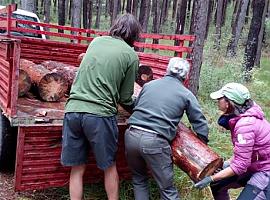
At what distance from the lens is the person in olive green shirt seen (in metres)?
3.97

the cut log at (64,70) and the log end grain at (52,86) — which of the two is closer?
the log end grain at (52,86)

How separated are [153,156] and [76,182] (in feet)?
2.97

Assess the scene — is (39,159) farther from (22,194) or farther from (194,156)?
(194,156)

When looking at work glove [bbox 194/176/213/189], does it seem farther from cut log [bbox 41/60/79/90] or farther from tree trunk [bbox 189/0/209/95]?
tree trunk [bbox 189/0/209/95]

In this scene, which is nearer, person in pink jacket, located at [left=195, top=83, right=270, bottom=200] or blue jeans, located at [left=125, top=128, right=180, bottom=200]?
person in pink jacket, located at [left=195, top=83, right=270, bottom=200]

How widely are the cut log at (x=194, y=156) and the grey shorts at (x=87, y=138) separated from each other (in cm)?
65

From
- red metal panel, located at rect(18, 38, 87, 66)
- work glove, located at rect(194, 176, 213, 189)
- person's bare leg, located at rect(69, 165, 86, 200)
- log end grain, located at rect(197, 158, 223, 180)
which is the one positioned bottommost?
person's bare leg, located at rect(69, 165, 86, 200)

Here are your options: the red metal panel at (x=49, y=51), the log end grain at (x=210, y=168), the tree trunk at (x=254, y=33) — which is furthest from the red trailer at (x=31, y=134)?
the tree trunk at (x=254, y=33)

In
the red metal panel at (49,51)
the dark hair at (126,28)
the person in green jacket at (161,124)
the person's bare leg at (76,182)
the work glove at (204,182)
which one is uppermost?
the dark hair at (126,28)

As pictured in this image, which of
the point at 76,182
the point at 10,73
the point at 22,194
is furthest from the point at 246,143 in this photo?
the point at 22,194

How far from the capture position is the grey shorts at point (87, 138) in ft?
13.0

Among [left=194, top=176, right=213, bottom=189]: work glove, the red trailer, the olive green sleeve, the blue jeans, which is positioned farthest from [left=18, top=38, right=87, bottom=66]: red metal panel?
[left=194, top=176, right=213, bottom=189]: work glove

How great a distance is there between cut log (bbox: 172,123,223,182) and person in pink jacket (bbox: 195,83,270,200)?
0.11 meters

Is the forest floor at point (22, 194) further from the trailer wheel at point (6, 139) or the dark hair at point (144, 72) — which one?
the dark hair at point (144, 72)
